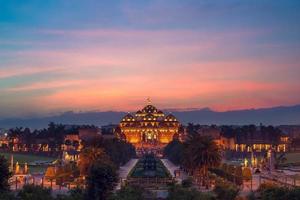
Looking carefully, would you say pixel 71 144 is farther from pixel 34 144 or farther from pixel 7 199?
pixel 7 199

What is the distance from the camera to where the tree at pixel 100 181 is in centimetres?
3656

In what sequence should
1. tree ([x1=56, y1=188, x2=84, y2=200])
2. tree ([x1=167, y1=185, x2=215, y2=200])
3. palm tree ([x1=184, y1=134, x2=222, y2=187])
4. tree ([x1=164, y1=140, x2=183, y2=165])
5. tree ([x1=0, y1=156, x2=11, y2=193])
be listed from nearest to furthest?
tree ([x1=167, y1=185, x2=215, y2=200])
tree ([x1=56, y1=188, x2=84, y2=200])
tree ([x1=0, y1=156, x2=11, y2=193])
palm tree ([x1=184, y1=134, x2=222, y2=187])
tree ([x1=164, y1=140, x2=183, y2=165])

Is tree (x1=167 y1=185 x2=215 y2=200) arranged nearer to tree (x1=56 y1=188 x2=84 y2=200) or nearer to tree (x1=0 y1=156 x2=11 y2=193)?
tree (x1=56 y1=188 x2=84 y2=200)

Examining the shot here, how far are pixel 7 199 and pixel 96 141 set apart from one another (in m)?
33.3

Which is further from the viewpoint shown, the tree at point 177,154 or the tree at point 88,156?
the tree at point 177,154

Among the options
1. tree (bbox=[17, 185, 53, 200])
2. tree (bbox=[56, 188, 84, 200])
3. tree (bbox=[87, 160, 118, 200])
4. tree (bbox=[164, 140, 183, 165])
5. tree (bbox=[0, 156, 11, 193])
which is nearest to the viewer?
tree (bbox=[17, 185, 53, 200])

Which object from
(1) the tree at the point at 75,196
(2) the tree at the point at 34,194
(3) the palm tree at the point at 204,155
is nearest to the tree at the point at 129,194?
(1) the tree at the point at 75,196

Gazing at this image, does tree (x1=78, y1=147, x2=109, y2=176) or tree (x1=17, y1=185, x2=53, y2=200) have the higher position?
tree (x1=78, y1=147, x2=109, y2=176)

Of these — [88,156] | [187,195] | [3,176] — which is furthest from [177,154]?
[187,195]

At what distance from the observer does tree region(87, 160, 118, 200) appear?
36.6 metres

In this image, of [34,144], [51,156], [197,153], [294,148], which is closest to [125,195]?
[197,153]

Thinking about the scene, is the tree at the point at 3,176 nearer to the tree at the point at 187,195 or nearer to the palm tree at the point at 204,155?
the tree at the point at 187,195

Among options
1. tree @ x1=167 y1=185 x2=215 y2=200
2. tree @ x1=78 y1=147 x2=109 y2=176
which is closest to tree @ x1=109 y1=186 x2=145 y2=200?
tree @ x1=167 y1=185 x2=215 y2=200

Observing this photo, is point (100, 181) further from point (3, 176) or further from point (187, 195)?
point (3, 176)
